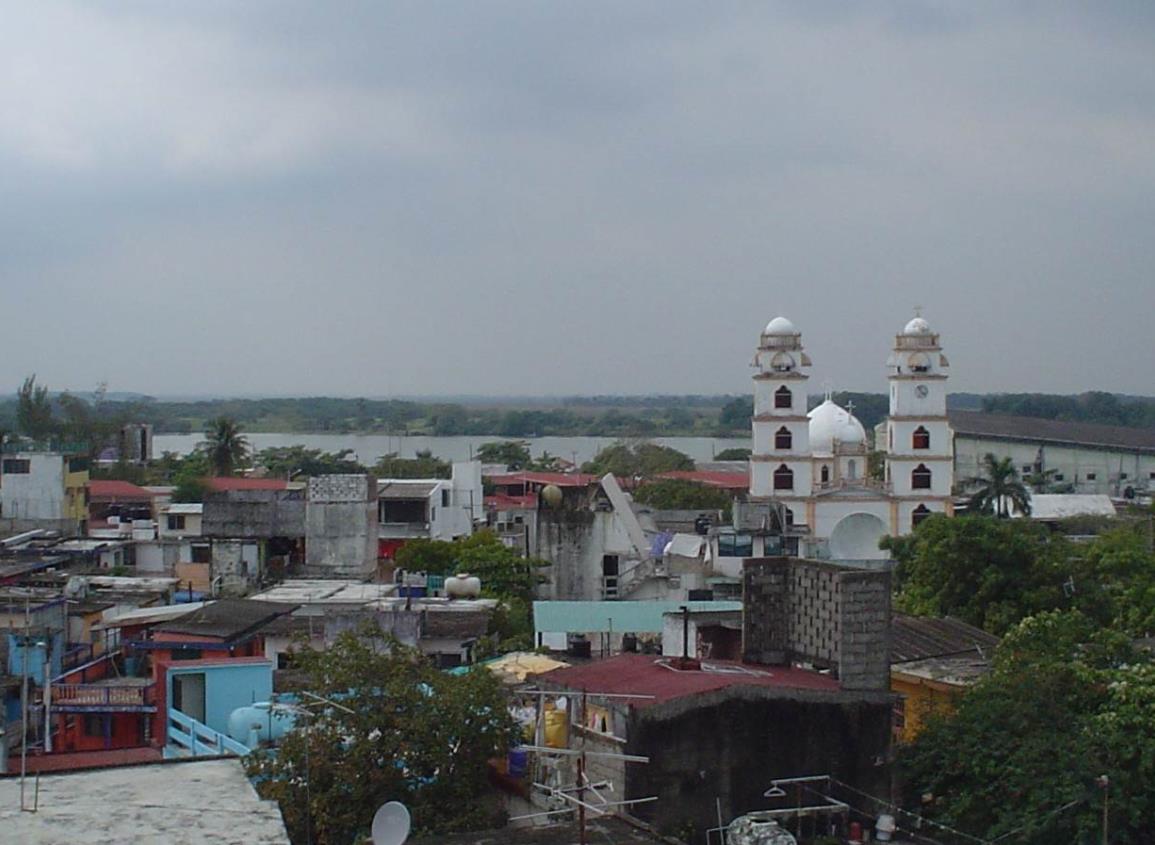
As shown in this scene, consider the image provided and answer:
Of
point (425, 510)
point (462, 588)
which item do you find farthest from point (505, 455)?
point (462, 588)

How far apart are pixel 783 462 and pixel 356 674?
114 feet

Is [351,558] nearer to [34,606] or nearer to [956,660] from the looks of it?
[34,606]

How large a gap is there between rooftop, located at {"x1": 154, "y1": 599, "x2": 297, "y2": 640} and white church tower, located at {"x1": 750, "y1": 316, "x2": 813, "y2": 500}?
25017 mm

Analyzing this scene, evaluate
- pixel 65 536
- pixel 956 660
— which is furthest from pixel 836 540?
pixel 956 660

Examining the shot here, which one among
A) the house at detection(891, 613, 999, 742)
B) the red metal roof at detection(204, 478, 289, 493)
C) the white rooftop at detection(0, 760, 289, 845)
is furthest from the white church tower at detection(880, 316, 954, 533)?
the white rooftop at detection(0, 760, 289, 845)

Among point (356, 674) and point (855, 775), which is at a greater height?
point (356, 674)

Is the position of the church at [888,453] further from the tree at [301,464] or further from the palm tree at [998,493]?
the tree at [301,464]

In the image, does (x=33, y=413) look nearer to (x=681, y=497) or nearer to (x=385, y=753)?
(x=681, y=497)

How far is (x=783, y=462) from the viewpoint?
1860 inches

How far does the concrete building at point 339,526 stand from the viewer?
115 feet

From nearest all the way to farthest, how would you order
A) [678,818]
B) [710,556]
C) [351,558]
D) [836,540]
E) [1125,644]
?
[678,818] < [1125,644] < [710,556] < [351,558] < [836,540]

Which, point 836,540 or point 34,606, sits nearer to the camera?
point 34,606

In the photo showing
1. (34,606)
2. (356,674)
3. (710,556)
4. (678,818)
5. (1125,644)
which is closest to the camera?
(678,818)

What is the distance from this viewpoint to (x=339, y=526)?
35281 millimetres
